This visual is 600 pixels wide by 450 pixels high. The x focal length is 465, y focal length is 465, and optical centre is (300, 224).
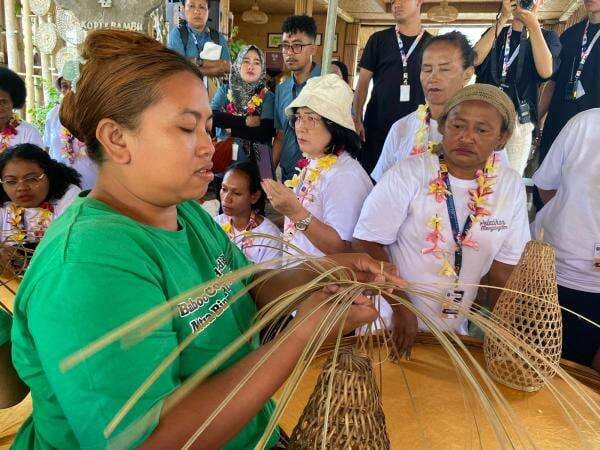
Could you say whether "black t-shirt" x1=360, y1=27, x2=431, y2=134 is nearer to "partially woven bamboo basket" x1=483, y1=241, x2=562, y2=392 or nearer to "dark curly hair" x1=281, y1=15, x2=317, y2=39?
Result: "dark curly hair" x1=281, y1=15, x2=317, y2=39

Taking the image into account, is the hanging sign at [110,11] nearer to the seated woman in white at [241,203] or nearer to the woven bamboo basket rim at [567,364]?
the seated woman in white at [241,203]

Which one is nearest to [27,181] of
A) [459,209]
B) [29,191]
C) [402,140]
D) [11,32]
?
[29,191]

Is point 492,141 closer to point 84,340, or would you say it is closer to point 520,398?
point 520,398

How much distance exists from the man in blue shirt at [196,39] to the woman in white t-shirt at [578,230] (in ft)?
7.01

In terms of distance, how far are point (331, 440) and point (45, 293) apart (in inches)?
17.2

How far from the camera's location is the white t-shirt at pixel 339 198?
1.80 m

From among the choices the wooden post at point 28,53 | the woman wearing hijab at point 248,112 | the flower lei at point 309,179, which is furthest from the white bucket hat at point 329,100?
the wooden post at point 28,53

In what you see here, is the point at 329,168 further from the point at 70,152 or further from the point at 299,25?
the point at 70,152

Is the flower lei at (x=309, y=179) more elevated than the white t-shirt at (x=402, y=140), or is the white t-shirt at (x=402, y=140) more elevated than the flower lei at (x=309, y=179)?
the white t-shirt at (x=402, y=140)

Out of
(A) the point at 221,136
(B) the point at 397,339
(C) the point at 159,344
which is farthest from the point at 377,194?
(A) the point at 221,136

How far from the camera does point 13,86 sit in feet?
10.1

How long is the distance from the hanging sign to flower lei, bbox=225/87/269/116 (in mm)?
1245

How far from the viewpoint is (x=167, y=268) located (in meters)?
0.75

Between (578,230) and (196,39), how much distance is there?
8.42ft
